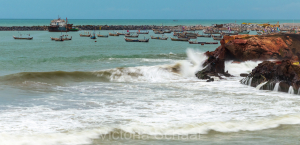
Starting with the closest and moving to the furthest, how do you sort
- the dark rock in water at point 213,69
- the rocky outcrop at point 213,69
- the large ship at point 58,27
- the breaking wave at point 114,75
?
the breaking wave at point 114,75 → the rocky outcrop at point 213,69 → the dark rock in water at point 213,69 → the large ship at point 58,27

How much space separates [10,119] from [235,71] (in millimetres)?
20384

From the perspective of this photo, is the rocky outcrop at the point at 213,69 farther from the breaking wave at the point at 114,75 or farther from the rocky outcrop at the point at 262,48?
the rocky outcrop at the point at 262,48

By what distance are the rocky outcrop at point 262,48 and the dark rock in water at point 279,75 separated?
423 inches

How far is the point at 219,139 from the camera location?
10.4 meters

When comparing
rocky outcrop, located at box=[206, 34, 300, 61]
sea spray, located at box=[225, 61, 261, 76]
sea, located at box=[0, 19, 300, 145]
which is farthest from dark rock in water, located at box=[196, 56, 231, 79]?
rocky outcrop, located at box=[206, 34, 300, 61]

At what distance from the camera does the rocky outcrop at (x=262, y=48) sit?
3073 cm

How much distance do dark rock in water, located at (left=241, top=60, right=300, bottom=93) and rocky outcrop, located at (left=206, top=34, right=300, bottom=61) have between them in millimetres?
10747

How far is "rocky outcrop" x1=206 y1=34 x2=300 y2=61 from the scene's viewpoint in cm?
3073

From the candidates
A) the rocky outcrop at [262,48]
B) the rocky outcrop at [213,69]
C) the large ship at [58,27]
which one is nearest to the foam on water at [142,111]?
the rocky outcrop at [213,69]

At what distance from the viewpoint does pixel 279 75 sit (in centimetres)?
1919

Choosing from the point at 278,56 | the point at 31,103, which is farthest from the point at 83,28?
the point at 31,103

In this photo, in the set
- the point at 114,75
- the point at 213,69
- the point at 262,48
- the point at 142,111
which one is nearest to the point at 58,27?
the point at 114,75

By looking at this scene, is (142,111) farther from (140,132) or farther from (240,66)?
(240,66)

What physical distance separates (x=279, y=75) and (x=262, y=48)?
40.5 ft
